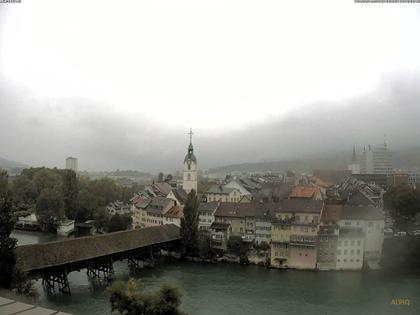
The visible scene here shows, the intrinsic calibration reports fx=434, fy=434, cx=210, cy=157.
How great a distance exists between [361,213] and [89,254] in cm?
601

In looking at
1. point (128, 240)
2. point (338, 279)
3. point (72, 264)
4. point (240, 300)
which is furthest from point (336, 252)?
point (72, 264)

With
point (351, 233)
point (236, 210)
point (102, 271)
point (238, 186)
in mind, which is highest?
point (238, 186)

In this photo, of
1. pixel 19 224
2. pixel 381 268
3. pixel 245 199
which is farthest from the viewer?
pixel 19 224

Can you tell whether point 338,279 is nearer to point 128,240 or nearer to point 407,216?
point 407,216

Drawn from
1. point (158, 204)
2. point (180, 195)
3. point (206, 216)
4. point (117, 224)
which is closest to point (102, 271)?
point (206, 216)

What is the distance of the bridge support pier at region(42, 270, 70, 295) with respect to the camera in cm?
746

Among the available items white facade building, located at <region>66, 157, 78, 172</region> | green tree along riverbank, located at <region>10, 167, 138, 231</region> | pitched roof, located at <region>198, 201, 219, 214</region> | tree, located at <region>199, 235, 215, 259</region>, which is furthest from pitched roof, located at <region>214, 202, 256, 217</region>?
white facade building, located at <region>66, 157, 78, 172</region>

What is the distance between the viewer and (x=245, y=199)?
1398 cm

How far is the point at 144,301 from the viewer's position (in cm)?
525

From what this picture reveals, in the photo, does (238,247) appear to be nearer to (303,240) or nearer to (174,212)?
(303,240)

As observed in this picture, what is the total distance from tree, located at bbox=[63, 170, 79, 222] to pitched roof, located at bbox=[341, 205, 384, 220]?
10.9 meters

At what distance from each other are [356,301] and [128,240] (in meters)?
4.93

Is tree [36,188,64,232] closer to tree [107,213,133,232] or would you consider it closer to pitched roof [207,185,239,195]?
tree [107,213,133,232]

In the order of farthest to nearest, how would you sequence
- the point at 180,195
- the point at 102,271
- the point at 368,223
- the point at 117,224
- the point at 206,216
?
the point at 180,195
the point at 117,224
the point at 206,216
the point at 368,223
the point at 102,271
